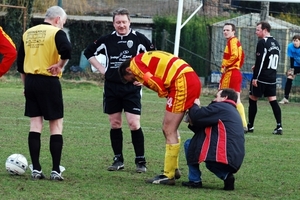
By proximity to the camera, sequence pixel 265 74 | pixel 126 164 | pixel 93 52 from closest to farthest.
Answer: pixel 93 52, pixel 126 164, pixel 265 74

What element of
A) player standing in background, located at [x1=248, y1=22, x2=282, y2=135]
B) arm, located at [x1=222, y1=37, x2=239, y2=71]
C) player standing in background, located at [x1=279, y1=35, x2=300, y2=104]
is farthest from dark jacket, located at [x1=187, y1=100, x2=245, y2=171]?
player standing in background, located at [x1=279, y1=35, x2=300, y2=104]

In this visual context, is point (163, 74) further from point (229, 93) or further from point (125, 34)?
point (125, 34)

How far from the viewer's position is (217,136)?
750 cm

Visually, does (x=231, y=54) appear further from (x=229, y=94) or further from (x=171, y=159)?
(x=171, y=159)

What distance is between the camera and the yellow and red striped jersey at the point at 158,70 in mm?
7652

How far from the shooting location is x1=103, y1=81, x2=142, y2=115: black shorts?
8844mm

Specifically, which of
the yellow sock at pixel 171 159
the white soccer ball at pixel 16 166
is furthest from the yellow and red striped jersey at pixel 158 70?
the white soccer ball at pixel 16 166

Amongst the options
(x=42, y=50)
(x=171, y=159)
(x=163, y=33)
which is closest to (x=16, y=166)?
(x=42, y=50)

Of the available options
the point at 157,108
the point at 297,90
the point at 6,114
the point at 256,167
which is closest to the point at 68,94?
the point at 157,108

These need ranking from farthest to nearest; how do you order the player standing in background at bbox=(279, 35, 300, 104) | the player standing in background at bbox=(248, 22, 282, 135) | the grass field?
the player standing in background at bbox=(279, 35, 300, 104) → the player standing in background at bbox=(248, 22, 282, 135) → the grass field

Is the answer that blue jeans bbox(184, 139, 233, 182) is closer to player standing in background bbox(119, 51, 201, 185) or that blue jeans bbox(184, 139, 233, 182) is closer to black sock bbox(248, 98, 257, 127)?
player standing in background bbox(119, 51, 201, 185)

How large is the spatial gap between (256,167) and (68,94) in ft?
37.7

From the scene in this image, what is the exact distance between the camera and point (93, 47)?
9.09 metres

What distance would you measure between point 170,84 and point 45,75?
1.33 m
